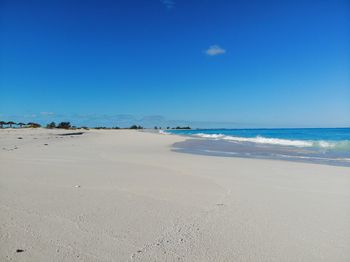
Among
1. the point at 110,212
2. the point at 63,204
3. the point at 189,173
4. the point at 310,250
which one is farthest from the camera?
the point at 189,173

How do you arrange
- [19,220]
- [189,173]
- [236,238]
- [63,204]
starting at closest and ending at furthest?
[236,238]
[19,220]
[63,204]
[189,173]

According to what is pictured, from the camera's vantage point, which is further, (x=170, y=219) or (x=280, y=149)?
(x=280, y=149)

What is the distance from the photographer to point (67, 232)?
3.49m

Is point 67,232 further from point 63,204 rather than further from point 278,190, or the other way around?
point 278,190

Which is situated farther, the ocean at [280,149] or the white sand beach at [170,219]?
the ocean at [280,149]

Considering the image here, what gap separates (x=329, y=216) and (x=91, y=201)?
4.31m

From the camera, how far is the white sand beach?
3.10 meters

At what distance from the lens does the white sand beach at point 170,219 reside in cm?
310

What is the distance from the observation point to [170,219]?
13.4 feet

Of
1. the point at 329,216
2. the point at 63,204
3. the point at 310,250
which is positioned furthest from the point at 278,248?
the point at 63,204

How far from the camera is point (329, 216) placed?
433 centimetres

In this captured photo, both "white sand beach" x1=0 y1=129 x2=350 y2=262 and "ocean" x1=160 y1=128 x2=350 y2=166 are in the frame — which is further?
"ocean" x1=160 y1=128 x2=350 y2=166

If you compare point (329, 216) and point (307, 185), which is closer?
point (329, 216)

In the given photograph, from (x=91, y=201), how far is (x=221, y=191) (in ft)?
9.47
